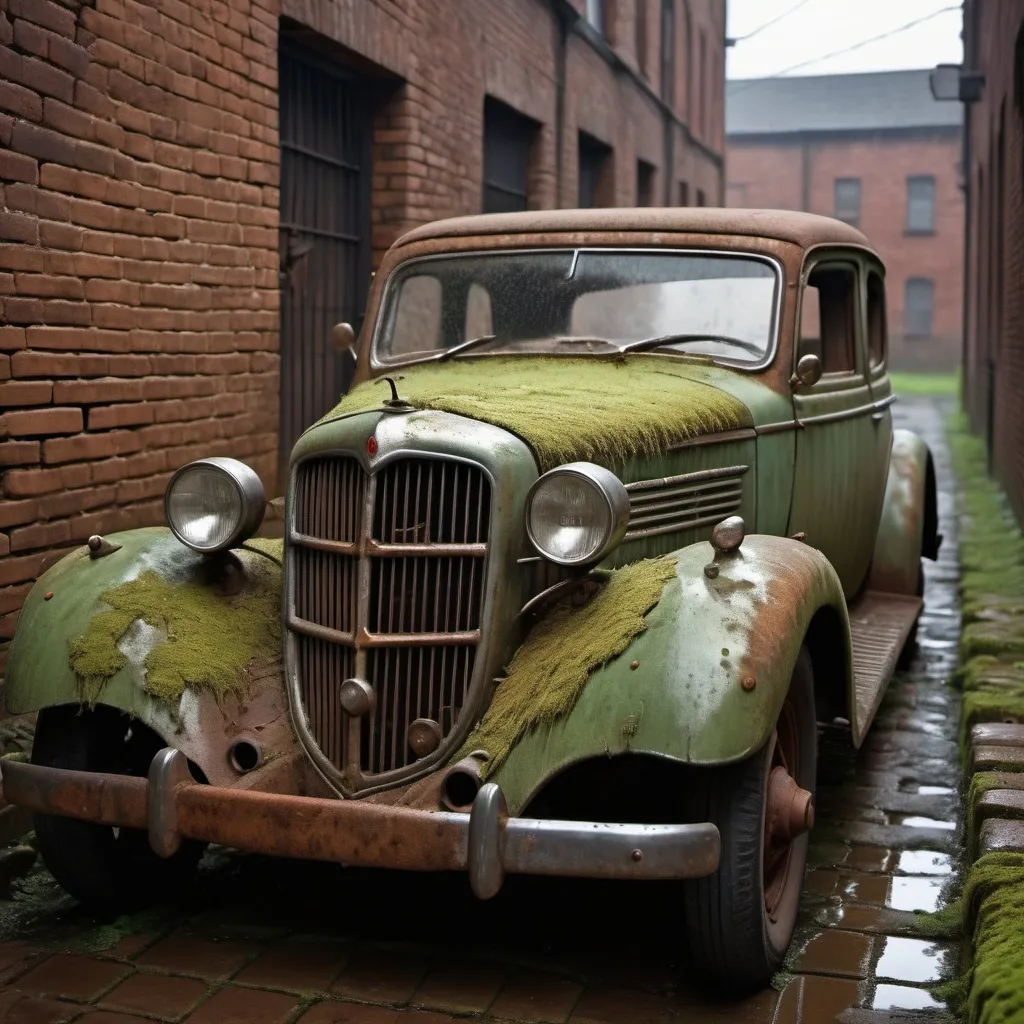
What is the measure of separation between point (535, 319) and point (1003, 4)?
809 cm

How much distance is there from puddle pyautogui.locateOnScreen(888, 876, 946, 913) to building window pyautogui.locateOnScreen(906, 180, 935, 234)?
1500 inches

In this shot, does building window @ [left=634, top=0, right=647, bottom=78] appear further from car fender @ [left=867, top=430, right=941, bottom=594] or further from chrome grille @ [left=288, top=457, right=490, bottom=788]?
chrome grille @ [left=288, top=457, right=490, bottom=788]

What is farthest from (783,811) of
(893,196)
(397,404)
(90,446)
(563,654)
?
(893,196)

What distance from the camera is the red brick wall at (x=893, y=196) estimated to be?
3959 centimetres

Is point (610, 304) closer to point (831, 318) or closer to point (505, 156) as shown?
point (831, 318)

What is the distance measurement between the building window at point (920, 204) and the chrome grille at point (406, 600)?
38.8 meters

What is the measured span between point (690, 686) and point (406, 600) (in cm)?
71

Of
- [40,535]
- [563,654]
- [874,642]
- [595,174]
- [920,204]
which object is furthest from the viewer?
[920,204]

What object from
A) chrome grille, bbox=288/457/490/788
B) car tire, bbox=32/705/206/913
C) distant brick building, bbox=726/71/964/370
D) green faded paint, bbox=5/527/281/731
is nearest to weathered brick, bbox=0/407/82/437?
green faded paint, bbox=5/527/281/731

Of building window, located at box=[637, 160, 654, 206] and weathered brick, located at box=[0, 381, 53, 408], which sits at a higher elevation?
building window, located at box=[637, 160, 654, 206]

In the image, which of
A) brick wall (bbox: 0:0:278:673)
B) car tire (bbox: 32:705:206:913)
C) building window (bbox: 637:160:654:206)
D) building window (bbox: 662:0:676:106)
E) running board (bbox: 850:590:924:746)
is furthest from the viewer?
building window (bbox: 662:0:676:106)

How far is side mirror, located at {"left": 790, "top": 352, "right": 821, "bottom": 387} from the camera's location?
4418mm

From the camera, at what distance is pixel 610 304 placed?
458 centimetres

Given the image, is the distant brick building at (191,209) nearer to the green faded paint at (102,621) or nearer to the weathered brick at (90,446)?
the weathered brick at (90,446)
